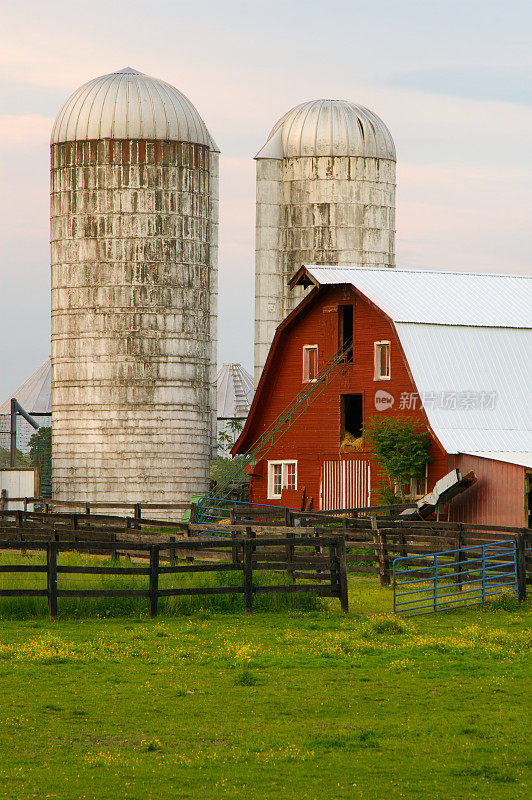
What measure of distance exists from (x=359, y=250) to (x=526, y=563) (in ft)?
114

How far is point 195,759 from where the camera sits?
11.5 meters

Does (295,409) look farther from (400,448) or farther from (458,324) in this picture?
(458,324)

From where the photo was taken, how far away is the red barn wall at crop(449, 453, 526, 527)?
117ft

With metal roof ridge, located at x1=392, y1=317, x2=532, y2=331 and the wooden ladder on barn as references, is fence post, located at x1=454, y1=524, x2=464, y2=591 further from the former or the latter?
the wooden ladder on barn

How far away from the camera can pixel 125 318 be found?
4928cm

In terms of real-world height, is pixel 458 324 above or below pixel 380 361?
above

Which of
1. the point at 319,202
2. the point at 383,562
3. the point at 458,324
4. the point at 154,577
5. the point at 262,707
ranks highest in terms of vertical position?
the point at 319,202

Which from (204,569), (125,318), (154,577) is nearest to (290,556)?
(204,569)

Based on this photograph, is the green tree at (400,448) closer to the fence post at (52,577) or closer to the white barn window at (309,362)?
the white barn window at (309,362)

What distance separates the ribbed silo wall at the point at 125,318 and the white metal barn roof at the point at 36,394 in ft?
112

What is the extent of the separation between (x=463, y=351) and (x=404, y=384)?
227 cm

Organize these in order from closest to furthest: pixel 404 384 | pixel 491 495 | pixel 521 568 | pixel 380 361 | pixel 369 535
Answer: pixel 521 568, pixel 369 535, pixel 491 495, pixel 404 384, pixel 380 361

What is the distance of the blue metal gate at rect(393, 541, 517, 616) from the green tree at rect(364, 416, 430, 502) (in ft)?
39.4

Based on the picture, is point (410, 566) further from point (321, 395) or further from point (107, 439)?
point (107, 439)
